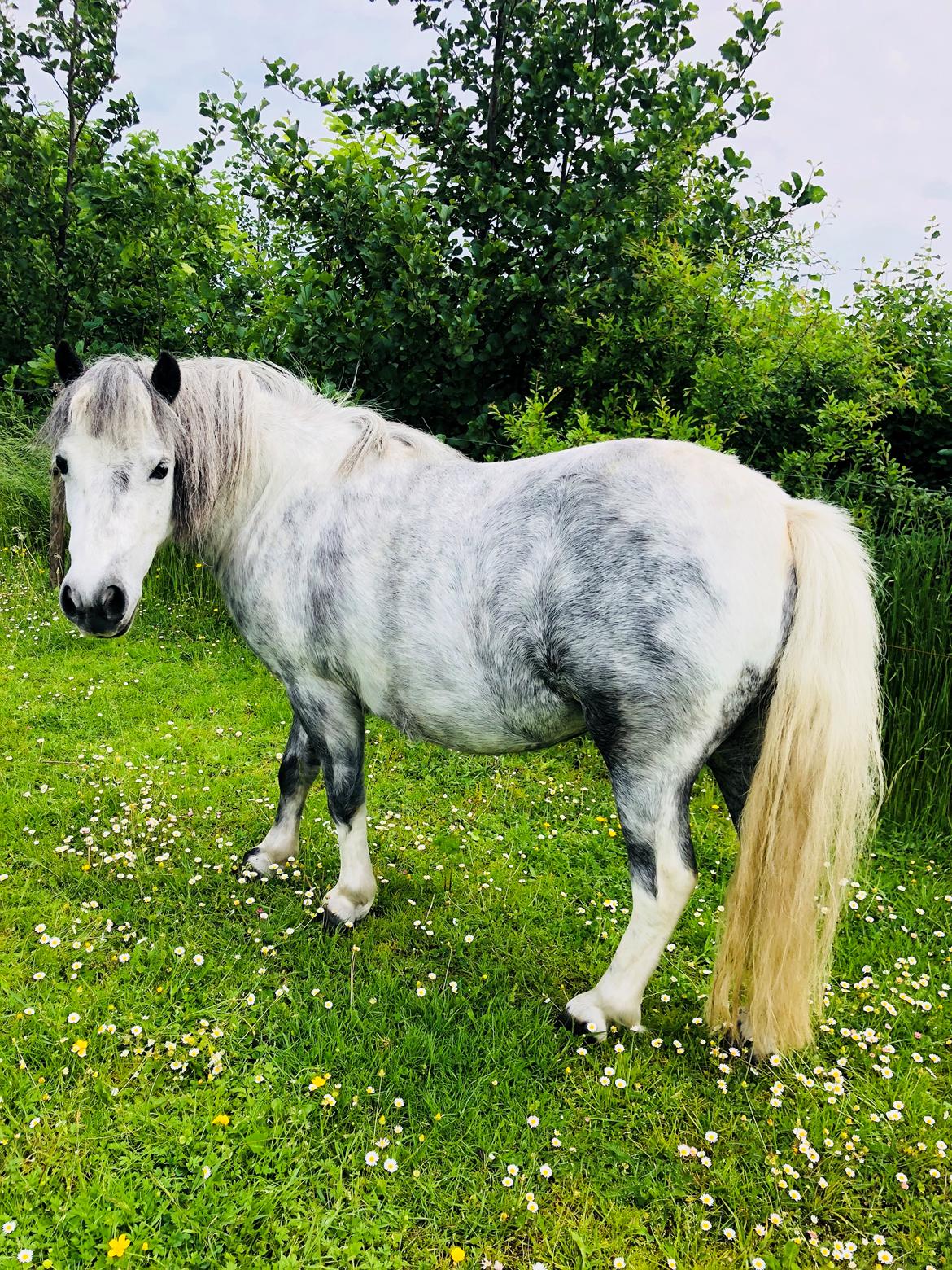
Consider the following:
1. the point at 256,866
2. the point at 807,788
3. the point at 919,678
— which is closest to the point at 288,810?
the point at 256,866

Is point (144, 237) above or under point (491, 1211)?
above

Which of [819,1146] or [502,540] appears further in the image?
[502,540]

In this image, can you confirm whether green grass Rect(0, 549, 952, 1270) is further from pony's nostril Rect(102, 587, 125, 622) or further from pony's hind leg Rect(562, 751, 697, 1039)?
pony's nostril Rect(102, 587, 125, 622)

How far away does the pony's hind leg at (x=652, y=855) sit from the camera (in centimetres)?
226

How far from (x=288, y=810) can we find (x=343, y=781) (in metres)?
0.61

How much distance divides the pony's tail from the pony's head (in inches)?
81.3

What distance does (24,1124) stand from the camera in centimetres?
206

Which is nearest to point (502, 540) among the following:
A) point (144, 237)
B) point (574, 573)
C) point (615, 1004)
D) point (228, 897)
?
point (574, 573)

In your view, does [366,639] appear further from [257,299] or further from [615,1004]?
[257,299]

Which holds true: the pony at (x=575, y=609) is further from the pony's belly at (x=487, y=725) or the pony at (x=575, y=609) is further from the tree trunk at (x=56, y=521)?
the tree trunk at (x=56, y=521)

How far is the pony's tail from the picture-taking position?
213 cm

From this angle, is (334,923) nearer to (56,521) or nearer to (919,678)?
(56,521)

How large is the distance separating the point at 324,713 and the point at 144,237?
19.3 ft

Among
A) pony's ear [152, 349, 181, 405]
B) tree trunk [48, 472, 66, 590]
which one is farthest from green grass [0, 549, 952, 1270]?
pony's ear [152, 349, 181, 405]
